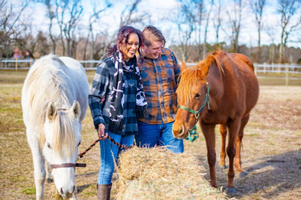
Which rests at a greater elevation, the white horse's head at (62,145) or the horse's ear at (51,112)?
the horse's ear at (51,112)

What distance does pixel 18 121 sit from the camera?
307 inches

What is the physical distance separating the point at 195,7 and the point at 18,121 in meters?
36.3

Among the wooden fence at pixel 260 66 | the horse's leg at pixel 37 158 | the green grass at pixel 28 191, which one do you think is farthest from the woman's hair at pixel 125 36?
the wooden fence at pixel 260 66

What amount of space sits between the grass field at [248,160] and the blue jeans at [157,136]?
111 centimetres

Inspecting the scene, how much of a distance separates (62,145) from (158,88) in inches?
44.9

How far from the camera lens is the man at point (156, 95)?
2.93 metres

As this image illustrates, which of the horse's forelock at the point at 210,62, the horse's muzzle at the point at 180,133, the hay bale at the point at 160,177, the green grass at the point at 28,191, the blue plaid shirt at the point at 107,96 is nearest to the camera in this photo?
the hay bale at the point at 160,177

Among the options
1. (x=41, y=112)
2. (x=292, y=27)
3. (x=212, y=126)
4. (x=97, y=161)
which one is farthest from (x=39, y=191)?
(x=292, y=27)

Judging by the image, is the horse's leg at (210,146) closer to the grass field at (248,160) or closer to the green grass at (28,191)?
the grass field at (248,160)

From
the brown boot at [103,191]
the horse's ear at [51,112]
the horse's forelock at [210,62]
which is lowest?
the brown boot at [103,191]

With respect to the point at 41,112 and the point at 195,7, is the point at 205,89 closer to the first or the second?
the point at 41,112

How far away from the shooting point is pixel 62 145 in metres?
2.38

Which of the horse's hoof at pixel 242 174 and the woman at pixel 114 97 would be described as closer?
the woman at pixel 114 97

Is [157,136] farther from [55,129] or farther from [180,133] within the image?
[55,129]
